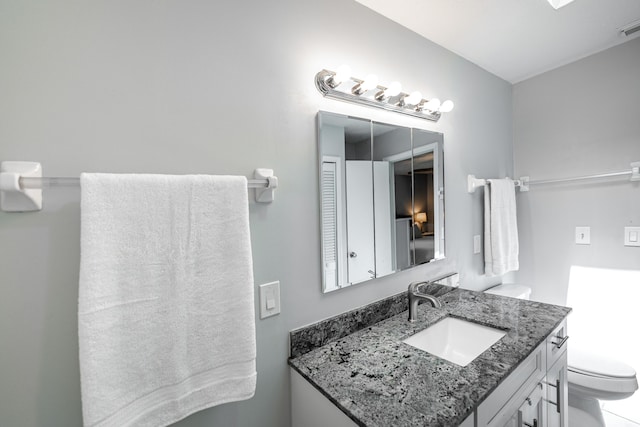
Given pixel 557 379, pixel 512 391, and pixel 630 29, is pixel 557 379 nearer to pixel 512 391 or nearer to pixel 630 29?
pixel 512 391

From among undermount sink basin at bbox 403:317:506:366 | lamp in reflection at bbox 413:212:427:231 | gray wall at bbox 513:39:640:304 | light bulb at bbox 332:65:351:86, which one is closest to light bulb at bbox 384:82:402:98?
light bulb at bbox 332:65:351:86

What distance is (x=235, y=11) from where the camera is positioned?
917 millimetres

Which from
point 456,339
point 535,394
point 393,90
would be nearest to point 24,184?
point 393,90

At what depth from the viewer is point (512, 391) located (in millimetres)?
959

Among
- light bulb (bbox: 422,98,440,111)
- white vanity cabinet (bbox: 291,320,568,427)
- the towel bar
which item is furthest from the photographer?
light bulb (bbox: 422,98,440,111)

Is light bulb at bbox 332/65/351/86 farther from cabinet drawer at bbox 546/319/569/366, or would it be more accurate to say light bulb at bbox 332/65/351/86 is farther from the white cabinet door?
cabinet drawer at bbox 546/319/569/366

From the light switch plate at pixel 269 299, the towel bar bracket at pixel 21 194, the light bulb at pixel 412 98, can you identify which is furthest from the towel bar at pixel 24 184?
the light bulb at pixel 412 98

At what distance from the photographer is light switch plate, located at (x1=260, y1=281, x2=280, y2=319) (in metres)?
0.96

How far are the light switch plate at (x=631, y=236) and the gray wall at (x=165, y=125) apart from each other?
171cm

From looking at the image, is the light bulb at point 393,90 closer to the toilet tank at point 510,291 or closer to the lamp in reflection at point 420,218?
the lamp in reflection at point 420,218

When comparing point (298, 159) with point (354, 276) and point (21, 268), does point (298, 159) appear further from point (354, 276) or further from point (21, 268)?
point (21, 268)

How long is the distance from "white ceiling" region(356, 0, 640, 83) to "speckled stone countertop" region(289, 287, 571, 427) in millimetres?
1431

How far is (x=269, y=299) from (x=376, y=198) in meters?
0.67

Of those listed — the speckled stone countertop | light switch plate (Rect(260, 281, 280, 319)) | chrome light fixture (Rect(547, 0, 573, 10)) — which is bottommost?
the speckled stone countertop
